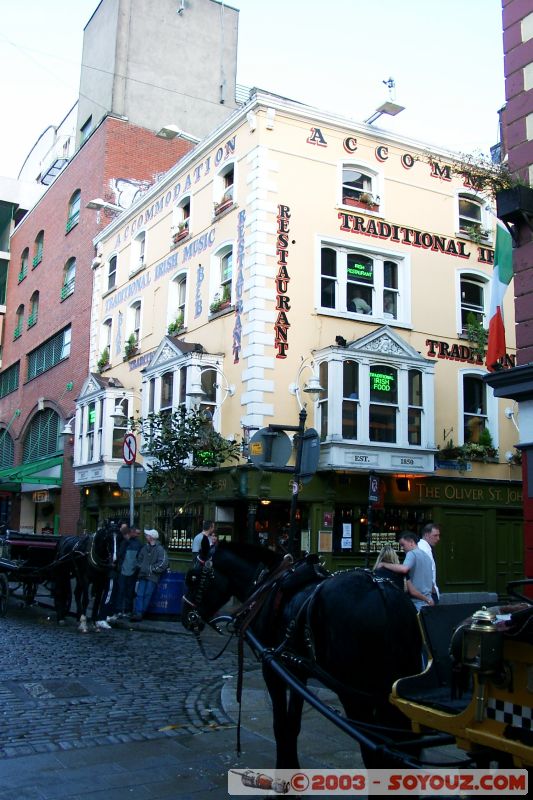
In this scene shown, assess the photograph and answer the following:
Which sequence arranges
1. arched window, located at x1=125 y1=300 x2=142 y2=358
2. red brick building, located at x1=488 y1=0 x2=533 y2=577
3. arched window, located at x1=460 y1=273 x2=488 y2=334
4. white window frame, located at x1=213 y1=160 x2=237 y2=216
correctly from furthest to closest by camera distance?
arched window, located at x1=125 y1=300 x2=142 y2=358
arched window, located at x1=460 y1=273 x2=488 y2=334
white window frame, located at x1=213 y1=160 x2=237 y2=216
red brick building, located at x1=488 y1=0 x2=533 y2=577

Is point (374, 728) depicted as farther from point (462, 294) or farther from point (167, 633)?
point (462, 294)

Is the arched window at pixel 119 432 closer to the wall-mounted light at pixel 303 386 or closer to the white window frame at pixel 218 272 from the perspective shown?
the white window frame at pixel 218 272

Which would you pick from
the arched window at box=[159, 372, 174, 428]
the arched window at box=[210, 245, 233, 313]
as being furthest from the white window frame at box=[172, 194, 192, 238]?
the arched window at box=[159, 372, 174, 428]

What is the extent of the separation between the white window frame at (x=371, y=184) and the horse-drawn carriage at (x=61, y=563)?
10372 mm

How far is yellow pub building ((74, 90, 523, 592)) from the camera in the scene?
18.6 m

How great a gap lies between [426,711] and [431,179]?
19.4m

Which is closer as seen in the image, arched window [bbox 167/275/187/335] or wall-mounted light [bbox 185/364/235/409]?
wall-mounted light [bbox 185/364/235/409]

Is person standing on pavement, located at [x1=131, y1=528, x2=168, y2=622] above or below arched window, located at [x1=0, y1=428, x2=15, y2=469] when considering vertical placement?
below

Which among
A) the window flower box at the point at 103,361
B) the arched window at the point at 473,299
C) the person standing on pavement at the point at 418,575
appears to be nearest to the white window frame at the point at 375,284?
the arched window at the point at 473,299

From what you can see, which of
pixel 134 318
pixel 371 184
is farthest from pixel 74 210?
pixel 371 184

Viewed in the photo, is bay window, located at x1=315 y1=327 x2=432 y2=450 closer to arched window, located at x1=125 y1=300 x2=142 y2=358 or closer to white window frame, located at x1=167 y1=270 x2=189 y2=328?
white window frame, located at x1=167 y1=270 x2=189 y2=328

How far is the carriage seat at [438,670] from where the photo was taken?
4.55 metres

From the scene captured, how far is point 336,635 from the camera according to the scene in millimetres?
5094

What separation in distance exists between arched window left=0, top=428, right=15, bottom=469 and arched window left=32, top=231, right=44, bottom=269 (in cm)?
891
